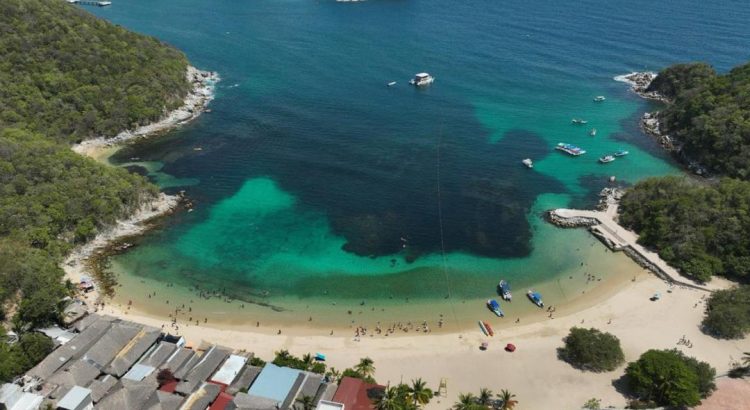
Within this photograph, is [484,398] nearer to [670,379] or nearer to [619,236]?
[670,379]

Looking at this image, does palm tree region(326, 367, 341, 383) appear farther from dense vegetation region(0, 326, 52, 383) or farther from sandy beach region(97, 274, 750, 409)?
dense vegetation region(0, 326, 52, 383)

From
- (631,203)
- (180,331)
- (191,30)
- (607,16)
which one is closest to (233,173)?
(180,331)

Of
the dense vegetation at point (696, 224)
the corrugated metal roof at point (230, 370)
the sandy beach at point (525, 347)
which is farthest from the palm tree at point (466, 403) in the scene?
the dense vegetation at point (696, 224)

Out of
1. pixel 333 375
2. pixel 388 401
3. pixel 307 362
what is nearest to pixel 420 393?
pixel 388 401

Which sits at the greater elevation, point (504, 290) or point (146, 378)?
point (504, 290)

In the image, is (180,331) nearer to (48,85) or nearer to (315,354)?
(315,354)

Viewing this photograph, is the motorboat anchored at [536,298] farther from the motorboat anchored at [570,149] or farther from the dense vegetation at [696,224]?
the motorboat anchored at [570,149]

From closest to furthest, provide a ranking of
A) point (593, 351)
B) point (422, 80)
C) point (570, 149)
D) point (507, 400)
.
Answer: point (507, 400) < point (593, 351) < point (570, 149) < point (422, 80)
